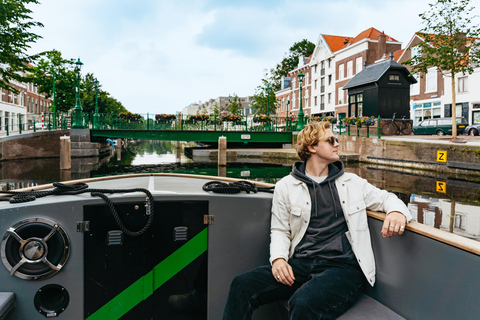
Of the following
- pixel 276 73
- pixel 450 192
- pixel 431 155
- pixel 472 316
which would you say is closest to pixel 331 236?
pixel 472 316

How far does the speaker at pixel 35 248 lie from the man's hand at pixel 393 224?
170 centimetres

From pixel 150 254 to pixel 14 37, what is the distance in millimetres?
19885

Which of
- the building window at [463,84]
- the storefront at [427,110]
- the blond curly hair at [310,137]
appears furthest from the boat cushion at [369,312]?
the storefront at [427,110]

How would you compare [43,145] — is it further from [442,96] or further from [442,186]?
[442,96]

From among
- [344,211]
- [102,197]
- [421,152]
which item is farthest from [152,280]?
[421,152]

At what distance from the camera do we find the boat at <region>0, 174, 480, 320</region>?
6.13 ft

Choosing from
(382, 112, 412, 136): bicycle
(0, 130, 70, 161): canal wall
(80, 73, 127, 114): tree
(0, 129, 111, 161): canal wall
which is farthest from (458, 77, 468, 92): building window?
(80, 73, 127, 114): tree

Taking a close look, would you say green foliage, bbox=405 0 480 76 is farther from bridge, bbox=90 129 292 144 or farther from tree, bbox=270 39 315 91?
tree, bbox=270 39 315 91

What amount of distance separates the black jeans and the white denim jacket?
90 millimetres

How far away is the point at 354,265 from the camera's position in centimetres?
201

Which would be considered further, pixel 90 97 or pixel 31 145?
pixel 90 97

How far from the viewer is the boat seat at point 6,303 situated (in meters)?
1.87

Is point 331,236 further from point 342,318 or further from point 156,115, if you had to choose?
point 156,115

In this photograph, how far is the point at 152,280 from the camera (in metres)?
2.21
